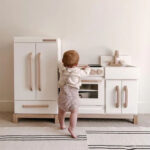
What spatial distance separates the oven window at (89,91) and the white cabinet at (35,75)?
31 centimetres

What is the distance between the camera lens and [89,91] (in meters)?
2.90

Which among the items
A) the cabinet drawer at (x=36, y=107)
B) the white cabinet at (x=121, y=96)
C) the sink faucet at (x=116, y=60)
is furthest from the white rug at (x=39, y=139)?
the sink faucet at (x=116, y=60)

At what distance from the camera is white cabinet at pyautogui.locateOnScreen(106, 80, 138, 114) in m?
2.82

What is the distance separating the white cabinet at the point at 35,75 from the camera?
2824mm

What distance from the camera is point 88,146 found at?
2.14 m

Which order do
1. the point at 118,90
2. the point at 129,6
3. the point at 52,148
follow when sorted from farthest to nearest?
1. the point at 129,6
2. the point at 118,90
3. the point at 52,148

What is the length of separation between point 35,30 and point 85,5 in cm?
74

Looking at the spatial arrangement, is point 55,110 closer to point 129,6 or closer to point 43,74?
point 43,74

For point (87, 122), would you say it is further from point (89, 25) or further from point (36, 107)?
point (89, 25)

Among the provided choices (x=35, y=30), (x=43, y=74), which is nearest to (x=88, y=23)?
(x=35, y=30)

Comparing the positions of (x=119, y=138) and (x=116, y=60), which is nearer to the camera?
(x=119, y=138)

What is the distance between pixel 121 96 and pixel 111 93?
0.40 ft

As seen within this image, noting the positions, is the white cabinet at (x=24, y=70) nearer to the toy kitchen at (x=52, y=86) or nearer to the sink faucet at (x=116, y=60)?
the toy kitchen at (x=52, y=86)

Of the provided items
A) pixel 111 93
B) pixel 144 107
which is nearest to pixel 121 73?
pixel 111 93
